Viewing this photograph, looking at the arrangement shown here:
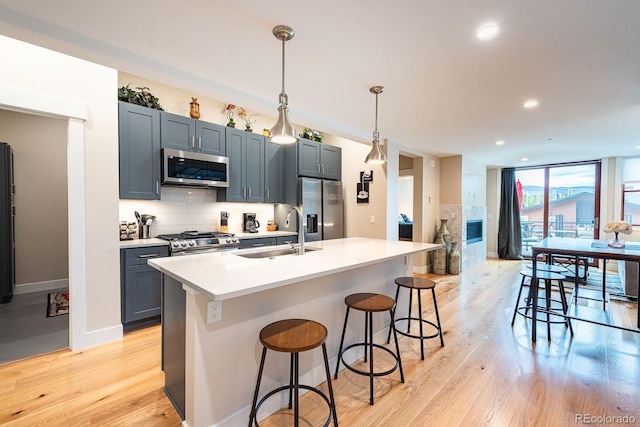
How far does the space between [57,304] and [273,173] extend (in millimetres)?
3222

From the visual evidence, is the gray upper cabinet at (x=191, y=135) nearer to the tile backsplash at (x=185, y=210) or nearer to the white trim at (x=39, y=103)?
the tile backsplash at (x=185, y=210)

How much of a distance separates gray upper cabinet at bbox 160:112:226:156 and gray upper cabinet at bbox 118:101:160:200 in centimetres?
10

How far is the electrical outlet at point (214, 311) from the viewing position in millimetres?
1506

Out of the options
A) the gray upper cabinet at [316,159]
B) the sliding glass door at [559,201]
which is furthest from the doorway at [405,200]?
the sliding glass door at [559,201]

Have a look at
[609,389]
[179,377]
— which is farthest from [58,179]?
[609,389]

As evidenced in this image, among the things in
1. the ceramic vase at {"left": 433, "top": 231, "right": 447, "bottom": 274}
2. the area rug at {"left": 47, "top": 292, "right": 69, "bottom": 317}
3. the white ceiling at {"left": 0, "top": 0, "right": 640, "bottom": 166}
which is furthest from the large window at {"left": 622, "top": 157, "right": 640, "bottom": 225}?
the area rug at {"left": 47, "top": 292, "right": 69, "bottom": 317}

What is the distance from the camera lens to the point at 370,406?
1.88 meters

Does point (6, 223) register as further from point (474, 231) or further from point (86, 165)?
point (474, 231)

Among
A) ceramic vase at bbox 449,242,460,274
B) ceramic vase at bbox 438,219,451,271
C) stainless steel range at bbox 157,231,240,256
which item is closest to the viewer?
stainless steel range at bbox 157,231,240,256

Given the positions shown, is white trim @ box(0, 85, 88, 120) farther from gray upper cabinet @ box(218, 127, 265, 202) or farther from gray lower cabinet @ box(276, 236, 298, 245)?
gray lower cabinet @ box(276, 236, 298, 245)

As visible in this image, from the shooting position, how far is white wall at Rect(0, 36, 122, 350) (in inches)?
92.6

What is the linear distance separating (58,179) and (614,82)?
6830 millimetres

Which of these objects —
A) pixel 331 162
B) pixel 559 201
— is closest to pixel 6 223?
pixel 331 162

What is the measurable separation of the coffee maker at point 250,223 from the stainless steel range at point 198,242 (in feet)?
2.10
